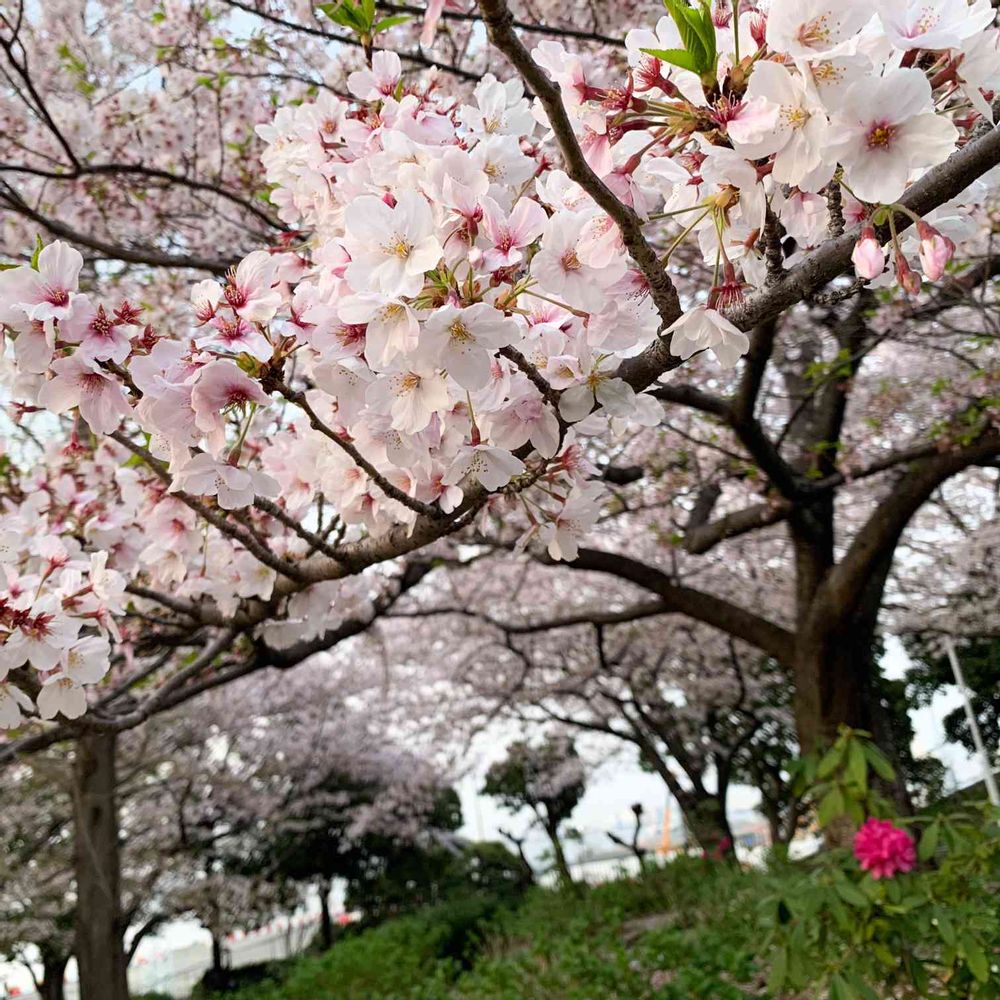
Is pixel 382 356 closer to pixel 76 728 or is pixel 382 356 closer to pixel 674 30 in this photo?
pixel 674 30

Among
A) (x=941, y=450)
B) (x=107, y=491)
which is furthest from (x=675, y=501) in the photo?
(x=107, y=491)

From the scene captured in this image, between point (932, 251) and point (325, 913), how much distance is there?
15.9 m

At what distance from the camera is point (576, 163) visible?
897 millimetres

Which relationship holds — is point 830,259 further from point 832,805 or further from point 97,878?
point 97,878

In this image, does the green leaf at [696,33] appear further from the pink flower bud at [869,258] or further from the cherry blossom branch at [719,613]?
the cherry blossom branch at [719,613]

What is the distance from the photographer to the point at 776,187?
3.40 feet

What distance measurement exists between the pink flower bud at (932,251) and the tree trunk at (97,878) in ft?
23.9

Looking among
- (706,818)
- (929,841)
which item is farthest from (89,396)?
(706,818)

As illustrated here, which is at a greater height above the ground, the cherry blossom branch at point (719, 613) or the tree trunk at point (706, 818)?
the cherry blossom branch at point (719, 613)

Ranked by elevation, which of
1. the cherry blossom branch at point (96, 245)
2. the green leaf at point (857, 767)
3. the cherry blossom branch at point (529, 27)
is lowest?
the green leaf at point (857, 767)

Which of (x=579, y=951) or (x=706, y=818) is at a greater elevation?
(x=706, y=818)

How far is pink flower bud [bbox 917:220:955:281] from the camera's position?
89 centimetres

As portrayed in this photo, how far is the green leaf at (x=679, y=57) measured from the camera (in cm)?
84

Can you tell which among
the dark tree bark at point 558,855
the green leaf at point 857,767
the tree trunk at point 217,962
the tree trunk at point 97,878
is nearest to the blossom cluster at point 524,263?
the green leaf at point 857,767
